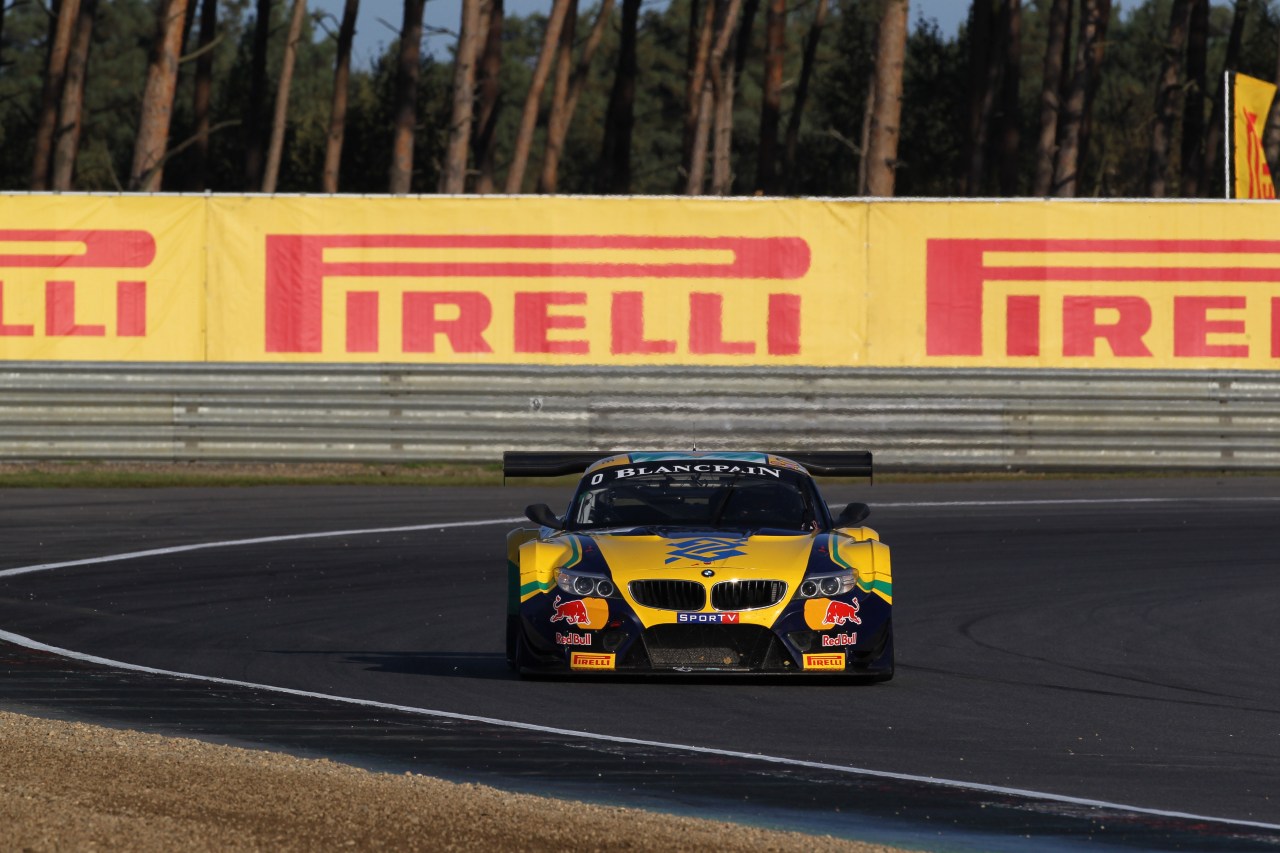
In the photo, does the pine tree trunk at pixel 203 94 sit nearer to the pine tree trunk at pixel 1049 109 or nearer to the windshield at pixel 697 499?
the pine tree trunk at pixel 1049 109

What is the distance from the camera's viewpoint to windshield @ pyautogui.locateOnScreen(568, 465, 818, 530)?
12.0 metres

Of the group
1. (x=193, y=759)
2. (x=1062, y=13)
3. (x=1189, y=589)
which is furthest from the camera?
(x=1062, y=13)

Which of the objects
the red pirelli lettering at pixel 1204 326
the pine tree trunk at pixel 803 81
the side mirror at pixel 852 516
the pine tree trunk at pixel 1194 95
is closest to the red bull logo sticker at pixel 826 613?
the side mirror at pixel 852 516

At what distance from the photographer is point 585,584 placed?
10.9 m

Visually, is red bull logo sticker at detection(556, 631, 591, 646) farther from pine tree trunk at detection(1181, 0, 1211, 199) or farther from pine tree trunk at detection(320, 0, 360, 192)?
pine tree trunk at detection(320, 0, 360, 192)

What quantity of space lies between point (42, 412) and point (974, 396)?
34.2ft

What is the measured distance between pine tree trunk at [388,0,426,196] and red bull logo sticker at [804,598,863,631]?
33.9 meters

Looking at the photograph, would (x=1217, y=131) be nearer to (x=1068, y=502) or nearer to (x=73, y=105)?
(x=73, y=105)

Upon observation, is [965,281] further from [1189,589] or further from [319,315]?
[1189,589]

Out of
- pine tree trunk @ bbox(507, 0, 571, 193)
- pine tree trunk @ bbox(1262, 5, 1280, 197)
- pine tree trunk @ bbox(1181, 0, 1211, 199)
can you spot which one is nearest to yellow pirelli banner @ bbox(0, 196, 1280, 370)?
pine tree trunk @ bbox(1262, 5, 1280, 197)

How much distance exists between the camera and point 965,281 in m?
24.4

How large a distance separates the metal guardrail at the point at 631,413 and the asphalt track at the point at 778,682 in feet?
10.1

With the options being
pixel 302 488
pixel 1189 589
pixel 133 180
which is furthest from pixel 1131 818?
pixel 133 180

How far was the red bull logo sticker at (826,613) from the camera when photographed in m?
10.8
